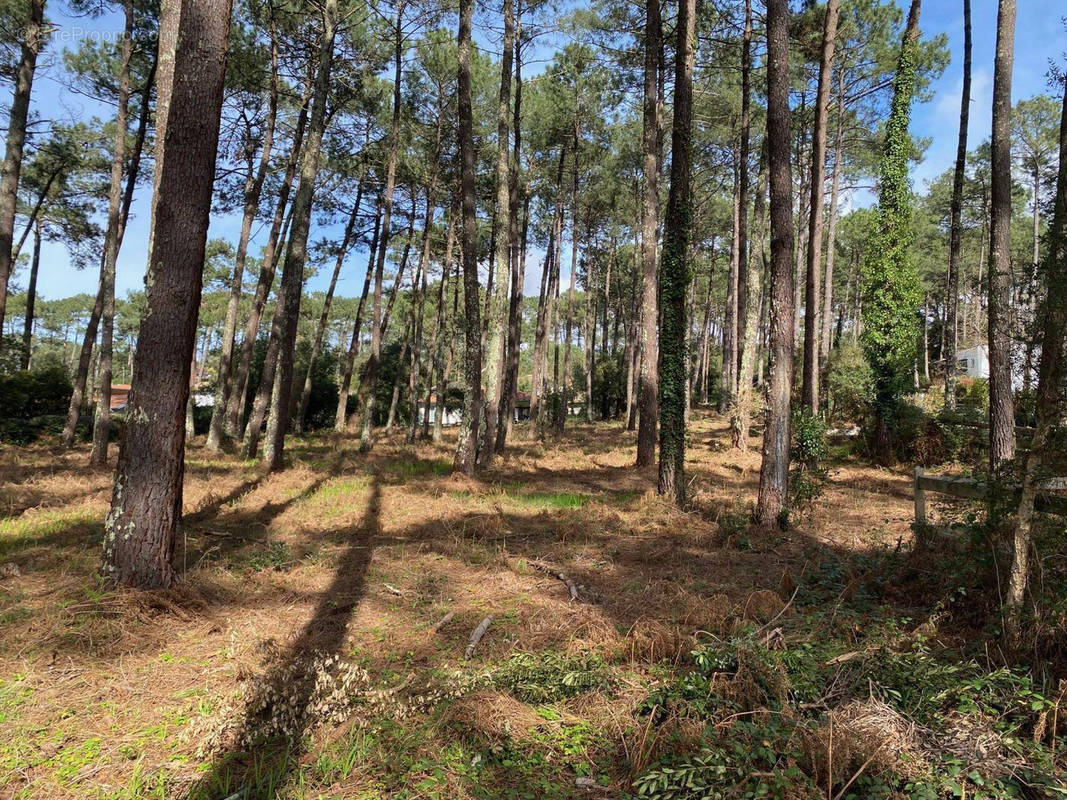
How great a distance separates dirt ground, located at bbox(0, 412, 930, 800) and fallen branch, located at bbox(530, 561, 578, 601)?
3cm

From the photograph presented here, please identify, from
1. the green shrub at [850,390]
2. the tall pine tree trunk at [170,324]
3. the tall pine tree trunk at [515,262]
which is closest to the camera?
the tall pine tree trunk at [170,324]

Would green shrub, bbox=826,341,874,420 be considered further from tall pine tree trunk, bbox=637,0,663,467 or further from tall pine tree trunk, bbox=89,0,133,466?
tall pine tree trunk, bbox=89,0,133,466

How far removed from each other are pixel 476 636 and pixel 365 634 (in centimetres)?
88

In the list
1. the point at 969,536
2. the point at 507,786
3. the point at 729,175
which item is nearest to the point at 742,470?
the point at 969,536

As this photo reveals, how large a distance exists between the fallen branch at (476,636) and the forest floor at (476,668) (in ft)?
0.13

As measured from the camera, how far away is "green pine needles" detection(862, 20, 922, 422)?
13.8 meters

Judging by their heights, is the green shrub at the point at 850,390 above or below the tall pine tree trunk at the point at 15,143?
below

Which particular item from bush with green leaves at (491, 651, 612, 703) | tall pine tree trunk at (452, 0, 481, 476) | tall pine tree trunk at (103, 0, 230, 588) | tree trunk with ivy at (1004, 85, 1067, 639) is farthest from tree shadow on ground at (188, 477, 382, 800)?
tall pine tree trunk at (452, 0, 481, 476)

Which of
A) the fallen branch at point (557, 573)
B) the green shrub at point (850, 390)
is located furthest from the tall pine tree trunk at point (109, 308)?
the green shrub at point (850, 390)

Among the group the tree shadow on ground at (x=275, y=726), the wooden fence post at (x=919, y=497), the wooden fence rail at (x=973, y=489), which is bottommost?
the tree shadow on ground at (x=275, y=726)

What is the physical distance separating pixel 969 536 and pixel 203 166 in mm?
6852

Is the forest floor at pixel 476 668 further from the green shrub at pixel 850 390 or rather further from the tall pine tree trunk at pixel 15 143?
the green shrub at pixel 850 390

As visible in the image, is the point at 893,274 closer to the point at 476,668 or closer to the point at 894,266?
the point at 894,266

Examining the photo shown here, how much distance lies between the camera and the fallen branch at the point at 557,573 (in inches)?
204
